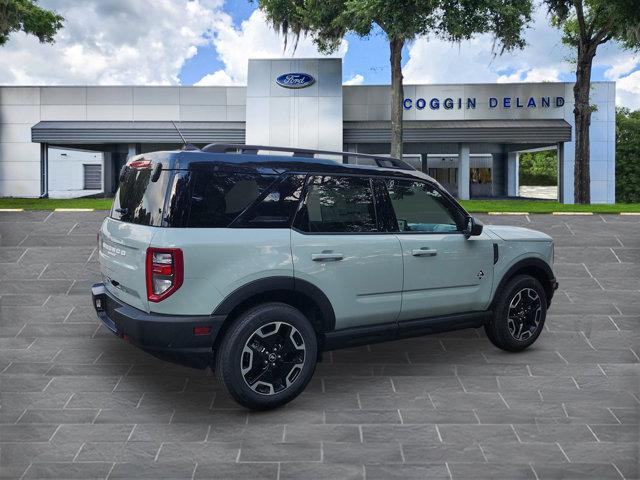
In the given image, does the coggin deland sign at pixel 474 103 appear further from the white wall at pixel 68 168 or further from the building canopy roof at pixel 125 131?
the white wall at pixel 68 168

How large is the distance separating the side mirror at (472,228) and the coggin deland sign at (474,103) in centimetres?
2474

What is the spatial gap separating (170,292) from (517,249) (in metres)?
3.64

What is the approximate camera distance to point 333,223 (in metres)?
5.09

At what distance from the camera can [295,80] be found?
27281 mm

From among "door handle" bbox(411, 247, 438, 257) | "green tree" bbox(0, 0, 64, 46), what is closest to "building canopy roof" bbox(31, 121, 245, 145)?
"green tree" bbox(0, 0, 64, 46)

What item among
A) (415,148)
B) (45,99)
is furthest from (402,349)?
(415,148)

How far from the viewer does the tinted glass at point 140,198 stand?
4539mm

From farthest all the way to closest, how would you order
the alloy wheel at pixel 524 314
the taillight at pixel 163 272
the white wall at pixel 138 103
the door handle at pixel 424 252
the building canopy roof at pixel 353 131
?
1. the white wall at pixel 138 103
2. the building canopy roof at pixel 353 131
3. the alloy wheel at pixel 524 314
4. the door handle at pixel 424 252
5. the taillight at pixel 163 272

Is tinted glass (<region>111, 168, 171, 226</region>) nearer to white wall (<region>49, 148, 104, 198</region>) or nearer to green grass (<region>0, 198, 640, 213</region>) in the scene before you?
green grass (<region>0, 198, 640, 213</region>)

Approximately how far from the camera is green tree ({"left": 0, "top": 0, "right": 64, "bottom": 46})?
21.3 meters

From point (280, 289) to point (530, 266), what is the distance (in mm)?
2997

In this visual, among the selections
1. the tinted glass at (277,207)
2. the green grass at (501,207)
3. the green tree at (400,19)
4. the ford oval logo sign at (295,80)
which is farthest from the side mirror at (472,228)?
the ford oval logo sign at (295,80)

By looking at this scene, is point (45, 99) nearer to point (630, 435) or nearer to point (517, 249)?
point (517, 249)

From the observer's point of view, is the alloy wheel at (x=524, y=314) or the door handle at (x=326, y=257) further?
the alloy wheel at (x=524, y=314)
